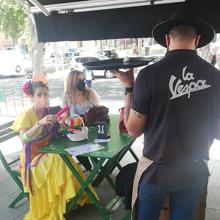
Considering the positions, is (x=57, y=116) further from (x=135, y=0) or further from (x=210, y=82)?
(x=210, y=82)

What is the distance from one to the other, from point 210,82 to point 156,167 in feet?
1.70

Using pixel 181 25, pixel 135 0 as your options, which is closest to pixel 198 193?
pixel 181 25

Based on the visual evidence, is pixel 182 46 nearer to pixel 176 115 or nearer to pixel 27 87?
pixel 176 115

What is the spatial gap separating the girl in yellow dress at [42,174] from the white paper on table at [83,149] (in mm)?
214

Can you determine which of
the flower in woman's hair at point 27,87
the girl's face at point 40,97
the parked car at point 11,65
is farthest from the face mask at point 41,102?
the parked car at point 11,65

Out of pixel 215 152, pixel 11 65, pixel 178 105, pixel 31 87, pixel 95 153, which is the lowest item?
pixel 215 152

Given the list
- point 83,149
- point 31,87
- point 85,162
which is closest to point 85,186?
point 83,149

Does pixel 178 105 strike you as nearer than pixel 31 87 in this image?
Yes

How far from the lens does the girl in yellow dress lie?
2.84 meters

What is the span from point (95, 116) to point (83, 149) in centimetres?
88

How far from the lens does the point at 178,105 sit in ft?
5.08

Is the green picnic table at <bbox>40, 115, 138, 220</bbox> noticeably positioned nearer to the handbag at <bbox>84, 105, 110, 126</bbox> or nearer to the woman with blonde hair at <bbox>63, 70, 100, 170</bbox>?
the handbag at <bbox>84, 105, 110, 126</bbox>

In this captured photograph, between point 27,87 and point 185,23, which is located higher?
point 185,23

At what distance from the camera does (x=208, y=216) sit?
3.01 m
